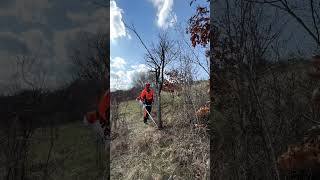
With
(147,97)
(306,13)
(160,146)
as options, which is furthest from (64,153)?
(147,97)

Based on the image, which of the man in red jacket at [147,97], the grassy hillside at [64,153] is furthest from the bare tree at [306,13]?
the man in red jacket at [147,97]

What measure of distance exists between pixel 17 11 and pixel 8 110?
2.24ft

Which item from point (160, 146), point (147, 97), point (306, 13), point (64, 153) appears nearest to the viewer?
point (64, 153)

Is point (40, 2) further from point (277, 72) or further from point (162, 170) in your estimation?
point (162, 170)

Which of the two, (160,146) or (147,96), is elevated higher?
(147,96)

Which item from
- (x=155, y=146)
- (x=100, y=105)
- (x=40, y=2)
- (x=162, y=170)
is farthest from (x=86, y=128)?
(x=155, y=146)

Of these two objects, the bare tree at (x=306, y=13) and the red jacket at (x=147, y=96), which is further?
the red jacket at (x=147, y=96)

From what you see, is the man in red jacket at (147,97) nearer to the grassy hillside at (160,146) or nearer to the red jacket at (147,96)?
the red jacket at (147,96)

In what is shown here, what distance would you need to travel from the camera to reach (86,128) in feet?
13.4

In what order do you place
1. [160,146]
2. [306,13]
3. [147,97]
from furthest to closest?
[147,97] → [160,146] → [306,13]

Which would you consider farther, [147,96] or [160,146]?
[147,96]

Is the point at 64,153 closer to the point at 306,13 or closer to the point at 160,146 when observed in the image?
the point at 306,13

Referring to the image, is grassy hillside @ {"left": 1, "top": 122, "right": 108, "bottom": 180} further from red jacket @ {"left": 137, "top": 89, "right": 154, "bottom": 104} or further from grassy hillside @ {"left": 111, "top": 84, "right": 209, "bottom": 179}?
red jacket @ {"left": 137, "top": 89, "right": 154, "bottom": 104}

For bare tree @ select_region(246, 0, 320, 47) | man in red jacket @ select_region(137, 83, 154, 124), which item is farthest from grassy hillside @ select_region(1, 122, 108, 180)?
man in red jacket @ select_region(137, 83, 154, 124)
